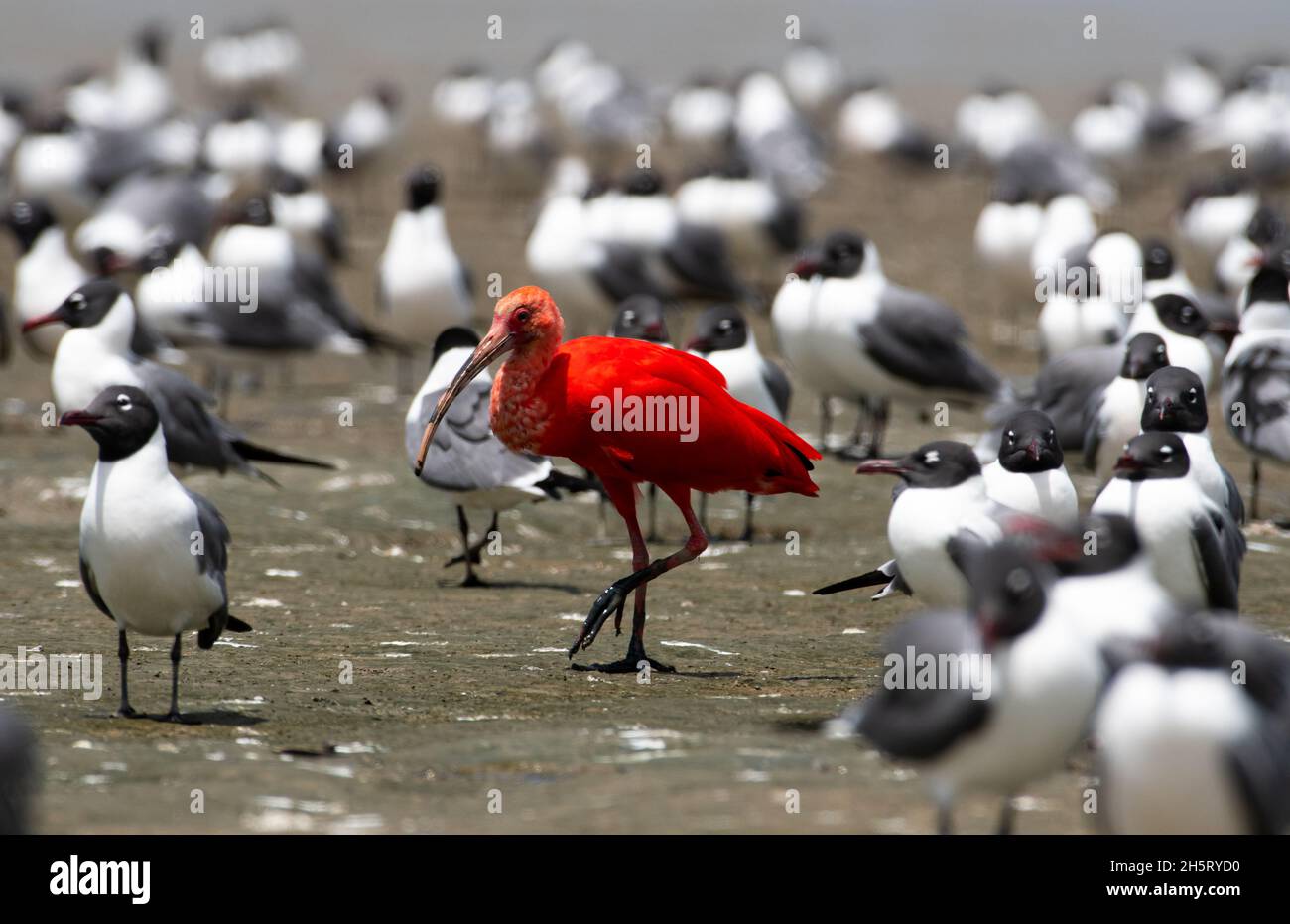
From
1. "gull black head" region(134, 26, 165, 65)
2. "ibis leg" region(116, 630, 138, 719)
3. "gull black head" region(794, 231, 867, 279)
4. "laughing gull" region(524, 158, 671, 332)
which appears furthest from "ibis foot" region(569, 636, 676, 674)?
"gull black head" region(134, 26, 165, 65)

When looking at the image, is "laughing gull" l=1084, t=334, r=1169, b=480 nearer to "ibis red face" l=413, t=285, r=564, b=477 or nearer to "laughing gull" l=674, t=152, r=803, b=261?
"ibis red face" l=413, t=285, r=564, b=477

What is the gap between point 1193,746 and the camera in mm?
4316

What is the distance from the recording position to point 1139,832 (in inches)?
178

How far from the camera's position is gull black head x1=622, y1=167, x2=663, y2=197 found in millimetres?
19266

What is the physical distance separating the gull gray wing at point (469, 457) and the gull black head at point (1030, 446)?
8.64 ft

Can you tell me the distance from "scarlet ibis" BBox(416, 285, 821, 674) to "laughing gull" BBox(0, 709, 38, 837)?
305 centimetres

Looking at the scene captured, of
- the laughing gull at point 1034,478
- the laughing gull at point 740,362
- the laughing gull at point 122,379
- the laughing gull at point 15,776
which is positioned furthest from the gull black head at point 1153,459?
the laughing gull at point 122,379

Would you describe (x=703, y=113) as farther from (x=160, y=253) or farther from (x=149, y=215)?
(x=160, y=253)

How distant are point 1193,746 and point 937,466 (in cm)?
270

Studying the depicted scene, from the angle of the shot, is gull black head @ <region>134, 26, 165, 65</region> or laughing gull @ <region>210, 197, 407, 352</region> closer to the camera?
laughing gull @ <region>210, 197, 407, 352</region>

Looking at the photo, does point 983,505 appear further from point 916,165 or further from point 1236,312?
point 916,165

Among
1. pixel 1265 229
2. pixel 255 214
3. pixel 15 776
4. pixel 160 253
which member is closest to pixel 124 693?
pixel 15 776
